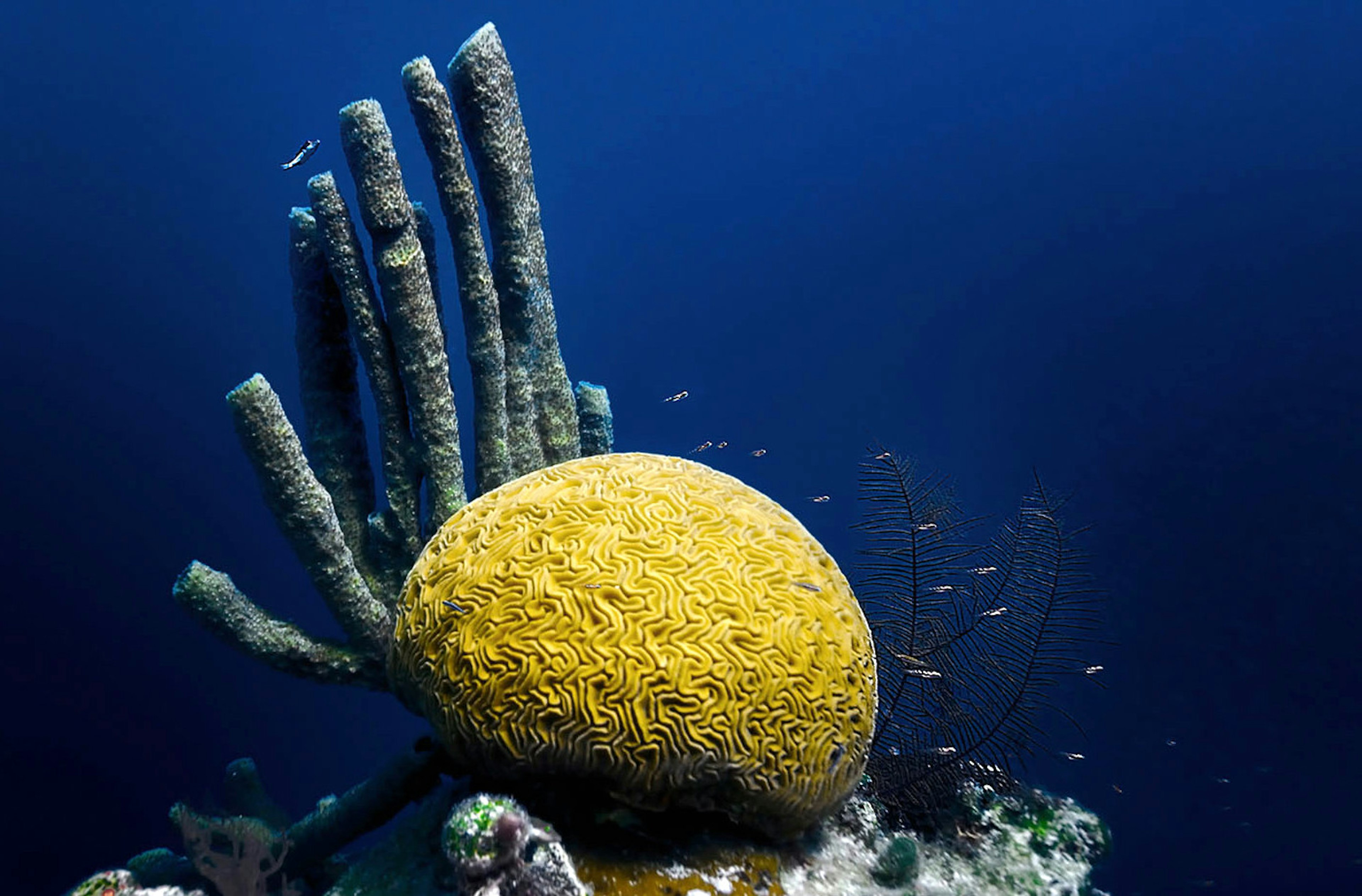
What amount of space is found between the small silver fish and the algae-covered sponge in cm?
262

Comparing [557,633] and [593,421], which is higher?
[593,421]

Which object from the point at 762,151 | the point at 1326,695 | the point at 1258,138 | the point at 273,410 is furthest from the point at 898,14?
the point at 273,410

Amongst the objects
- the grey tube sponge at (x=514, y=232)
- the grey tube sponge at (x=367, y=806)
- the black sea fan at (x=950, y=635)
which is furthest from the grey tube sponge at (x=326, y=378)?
the black sea fan at (x=950, y=635)

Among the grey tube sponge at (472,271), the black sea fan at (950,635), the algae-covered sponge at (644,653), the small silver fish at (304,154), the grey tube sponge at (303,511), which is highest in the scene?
the small silver fish at (304,154)

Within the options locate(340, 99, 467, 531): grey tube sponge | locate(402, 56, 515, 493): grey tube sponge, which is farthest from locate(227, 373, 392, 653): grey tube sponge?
locate(402, 56, 515, 493): grey tube sponge

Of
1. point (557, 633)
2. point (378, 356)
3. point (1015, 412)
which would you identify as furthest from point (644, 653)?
point (1015, 412)

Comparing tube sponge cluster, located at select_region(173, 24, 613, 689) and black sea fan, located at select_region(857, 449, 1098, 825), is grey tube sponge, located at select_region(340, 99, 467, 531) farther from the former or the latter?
black sea fan, located at select_region(857, 449, 1098, 825)

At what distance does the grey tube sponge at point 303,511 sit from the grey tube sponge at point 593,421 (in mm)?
2071

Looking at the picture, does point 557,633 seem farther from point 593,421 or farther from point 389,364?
point 593,421

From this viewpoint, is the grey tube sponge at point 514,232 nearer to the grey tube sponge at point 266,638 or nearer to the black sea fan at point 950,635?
the grey tube sponge at point 266,638

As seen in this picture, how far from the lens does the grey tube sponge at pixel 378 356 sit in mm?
4203

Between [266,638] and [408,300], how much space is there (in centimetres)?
212

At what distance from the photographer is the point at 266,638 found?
4043 mm

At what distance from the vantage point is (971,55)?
1883cm
